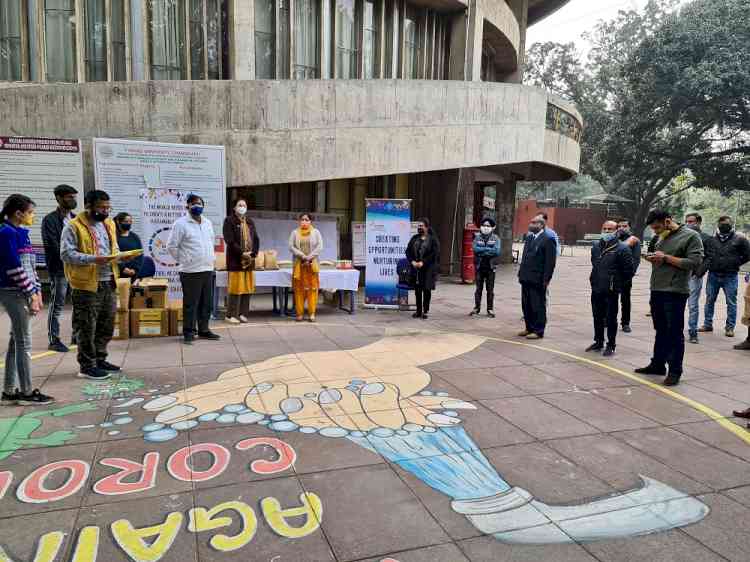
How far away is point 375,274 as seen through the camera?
10297 mm

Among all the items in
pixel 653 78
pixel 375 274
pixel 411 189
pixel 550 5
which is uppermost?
pixel 550 5

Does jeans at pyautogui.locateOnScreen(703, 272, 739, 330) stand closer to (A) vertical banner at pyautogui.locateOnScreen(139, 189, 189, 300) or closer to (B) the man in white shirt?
(B) the man in white shirt

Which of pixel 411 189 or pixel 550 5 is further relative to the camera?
pixel 550 5

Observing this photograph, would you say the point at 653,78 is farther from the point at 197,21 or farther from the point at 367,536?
the point at 367,536

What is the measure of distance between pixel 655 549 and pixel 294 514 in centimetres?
192

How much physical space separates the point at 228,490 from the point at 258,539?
562 millimetres

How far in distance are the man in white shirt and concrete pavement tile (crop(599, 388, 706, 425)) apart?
4.92m

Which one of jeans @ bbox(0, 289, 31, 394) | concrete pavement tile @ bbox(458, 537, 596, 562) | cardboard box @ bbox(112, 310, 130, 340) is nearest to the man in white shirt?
cardboard box @ bbox(112, 310, 130, 340)

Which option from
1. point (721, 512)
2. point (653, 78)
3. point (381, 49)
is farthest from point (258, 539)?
point (653, 78)

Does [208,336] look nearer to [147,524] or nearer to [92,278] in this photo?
[92,278]

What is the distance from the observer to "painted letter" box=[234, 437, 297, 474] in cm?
356

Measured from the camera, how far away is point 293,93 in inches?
400

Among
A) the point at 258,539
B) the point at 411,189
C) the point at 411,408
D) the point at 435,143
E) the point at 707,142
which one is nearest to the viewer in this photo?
the point at 258,539

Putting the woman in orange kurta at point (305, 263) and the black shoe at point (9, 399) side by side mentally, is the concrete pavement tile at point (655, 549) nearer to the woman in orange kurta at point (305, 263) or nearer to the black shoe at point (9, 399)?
the black shoe at point (9, 399)
